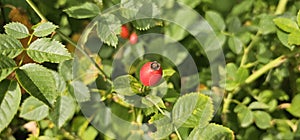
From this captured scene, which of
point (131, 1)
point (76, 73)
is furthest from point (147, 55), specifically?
point (131, 1)

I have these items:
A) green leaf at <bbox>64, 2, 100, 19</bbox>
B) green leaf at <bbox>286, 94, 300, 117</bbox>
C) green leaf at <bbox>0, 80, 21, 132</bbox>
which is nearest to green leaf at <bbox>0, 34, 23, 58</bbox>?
green leaf at <bbox>0, 80, 21, 132</bbox>

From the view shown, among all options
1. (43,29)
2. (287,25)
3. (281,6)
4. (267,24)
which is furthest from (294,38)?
(43,29)

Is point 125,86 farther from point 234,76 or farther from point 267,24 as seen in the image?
point 267,24

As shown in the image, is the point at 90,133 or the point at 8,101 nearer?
the point at 8,101

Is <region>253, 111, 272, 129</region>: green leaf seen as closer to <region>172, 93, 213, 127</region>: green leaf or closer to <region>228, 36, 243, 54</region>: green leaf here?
<region>228, 36, 243, 54</region>: green leaf

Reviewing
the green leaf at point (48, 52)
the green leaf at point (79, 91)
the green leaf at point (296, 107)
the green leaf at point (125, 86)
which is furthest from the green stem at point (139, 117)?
the green leaf at point (296, 107)

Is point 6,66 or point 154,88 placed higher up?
point 6,66

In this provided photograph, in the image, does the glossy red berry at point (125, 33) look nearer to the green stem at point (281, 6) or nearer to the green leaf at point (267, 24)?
the green leaf at point (267, 24)
